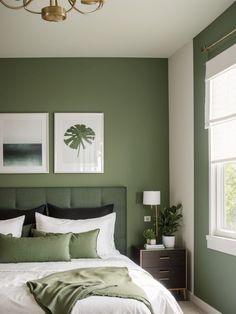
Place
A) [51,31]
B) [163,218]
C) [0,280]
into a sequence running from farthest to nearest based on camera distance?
[163,218], [51,31], [0,280]

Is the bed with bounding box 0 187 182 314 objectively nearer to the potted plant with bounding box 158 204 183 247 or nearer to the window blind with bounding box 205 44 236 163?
the potted plant with bounding box 158 204 183 247

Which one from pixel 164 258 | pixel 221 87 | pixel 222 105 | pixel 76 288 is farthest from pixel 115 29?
pixel 76 288

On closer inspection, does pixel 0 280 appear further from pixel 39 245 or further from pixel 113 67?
pixel 113 67

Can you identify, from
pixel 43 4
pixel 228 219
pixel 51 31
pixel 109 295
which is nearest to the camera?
pixel 109 295

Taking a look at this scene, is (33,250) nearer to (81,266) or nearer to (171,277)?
A: (81,266)

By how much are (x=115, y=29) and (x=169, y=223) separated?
236cm

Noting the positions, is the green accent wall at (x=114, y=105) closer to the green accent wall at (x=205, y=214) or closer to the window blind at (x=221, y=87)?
the green accent wall at (x=205, y=214)

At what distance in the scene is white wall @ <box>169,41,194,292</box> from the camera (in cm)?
597

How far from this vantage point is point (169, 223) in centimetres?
623

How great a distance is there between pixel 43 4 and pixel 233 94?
6.31 feet

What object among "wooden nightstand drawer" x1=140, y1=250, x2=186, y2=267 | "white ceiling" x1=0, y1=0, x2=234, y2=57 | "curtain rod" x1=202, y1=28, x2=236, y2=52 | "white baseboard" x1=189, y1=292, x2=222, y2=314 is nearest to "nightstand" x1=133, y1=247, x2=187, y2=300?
"wooden nightstand drawer" x1=140, y1=250, x2=186, y2=267

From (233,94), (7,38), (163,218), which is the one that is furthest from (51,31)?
(163,218)

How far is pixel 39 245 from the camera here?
206 inches

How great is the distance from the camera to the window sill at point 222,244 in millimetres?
4742
